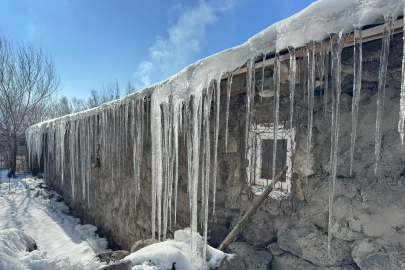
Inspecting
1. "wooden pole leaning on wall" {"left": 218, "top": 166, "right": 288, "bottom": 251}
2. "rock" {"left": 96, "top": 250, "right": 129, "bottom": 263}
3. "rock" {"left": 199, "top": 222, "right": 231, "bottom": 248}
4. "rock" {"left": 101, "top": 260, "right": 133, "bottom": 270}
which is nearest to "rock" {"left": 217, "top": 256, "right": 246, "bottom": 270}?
"wooden pole leaning on wall" {"left": 218, "top": 166, "right": 288, "bottom": 251}

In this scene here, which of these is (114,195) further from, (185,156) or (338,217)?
(338,217)

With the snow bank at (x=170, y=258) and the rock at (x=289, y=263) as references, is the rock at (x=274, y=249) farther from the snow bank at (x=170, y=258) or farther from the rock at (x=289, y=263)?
the snow bank at (x=170, y=258)

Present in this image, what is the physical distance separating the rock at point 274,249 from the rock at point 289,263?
0.02m

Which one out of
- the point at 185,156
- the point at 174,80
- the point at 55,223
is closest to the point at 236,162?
the point at 185,156

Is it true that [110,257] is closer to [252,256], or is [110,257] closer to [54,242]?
[252,256]

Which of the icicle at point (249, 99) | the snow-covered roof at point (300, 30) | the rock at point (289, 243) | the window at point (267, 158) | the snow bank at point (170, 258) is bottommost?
the snow bank at point (170, 258)

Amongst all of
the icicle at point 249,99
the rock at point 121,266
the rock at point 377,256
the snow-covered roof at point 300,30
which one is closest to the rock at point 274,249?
the rock at point 377,256

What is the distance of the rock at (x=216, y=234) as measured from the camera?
2016mm

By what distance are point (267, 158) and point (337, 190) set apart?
590 mm

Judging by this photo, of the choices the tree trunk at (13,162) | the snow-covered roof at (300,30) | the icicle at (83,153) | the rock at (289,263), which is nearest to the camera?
the snow-covered roof at (300,30)

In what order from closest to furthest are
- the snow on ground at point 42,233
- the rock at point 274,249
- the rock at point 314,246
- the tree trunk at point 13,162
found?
the rock at point 314,246
the rock at point 274,249
the snow on ground at point 42,233
the tree trunk at point 13,162

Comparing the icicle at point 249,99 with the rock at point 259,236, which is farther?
the rock at point 259,236

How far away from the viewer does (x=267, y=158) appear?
1.90 meters

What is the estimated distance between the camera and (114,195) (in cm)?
382
